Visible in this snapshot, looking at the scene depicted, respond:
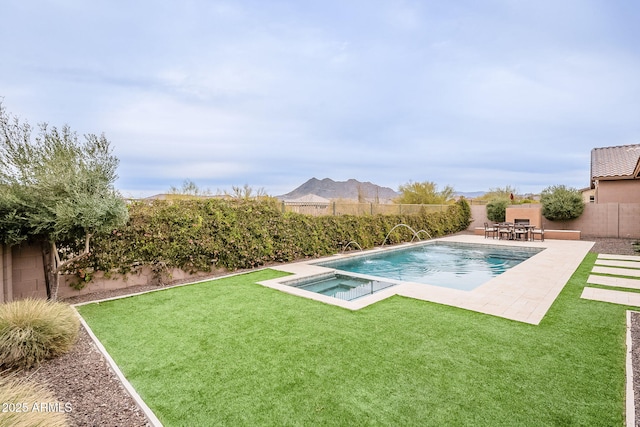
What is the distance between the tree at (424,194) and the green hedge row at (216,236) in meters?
12.0

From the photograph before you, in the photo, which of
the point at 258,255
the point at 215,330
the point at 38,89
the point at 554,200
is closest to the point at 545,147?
the point at 554,200

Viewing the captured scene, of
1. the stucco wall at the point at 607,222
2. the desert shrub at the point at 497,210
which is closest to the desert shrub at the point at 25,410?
the stucco wall at the point at 607,222

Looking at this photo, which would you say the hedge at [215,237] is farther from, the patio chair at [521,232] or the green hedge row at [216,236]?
the patio chair at [521,232]

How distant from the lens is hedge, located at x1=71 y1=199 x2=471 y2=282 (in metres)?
7.14

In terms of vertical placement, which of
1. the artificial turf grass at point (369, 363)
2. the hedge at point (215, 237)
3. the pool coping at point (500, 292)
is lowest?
the pool coping at point (500, 292)

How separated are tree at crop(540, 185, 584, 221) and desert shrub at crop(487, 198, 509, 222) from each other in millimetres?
2023

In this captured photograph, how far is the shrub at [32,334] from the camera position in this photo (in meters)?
3.43

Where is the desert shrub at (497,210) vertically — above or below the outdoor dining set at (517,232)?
above

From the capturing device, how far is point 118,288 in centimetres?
720

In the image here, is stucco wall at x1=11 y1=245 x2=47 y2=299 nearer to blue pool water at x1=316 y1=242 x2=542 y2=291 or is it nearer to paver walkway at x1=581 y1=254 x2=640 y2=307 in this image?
blue pool water at x1=316 y1=242 x2=542 y2=291

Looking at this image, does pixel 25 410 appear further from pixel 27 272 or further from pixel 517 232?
pixel 517 232

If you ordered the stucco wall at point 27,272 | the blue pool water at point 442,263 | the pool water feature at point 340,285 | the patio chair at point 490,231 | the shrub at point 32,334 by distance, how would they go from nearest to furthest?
the shrub at point 32,334
the stucco wall at point 27,272
the pool water feature at point 340,285
the blue pool water at point 442,263
the patio chair at point 490,231

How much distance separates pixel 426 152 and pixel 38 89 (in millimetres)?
22341

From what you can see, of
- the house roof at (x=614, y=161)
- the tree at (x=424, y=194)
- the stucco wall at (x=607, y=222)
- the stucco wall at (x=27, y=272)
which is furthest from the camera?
the tree at (x=424, y=194)
